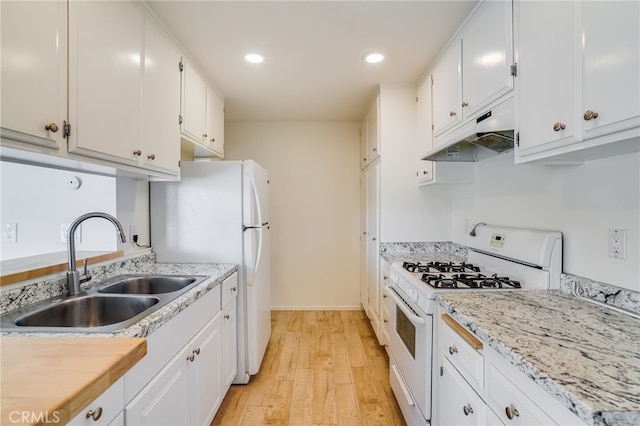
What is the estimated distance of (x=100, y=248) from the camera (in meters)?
1.78

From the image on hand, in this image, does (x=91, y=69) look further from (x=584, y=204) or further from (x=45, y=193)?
(x=584, y=204)

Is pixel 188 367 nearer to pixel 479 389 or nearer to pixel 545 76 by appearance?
pixel 479 389

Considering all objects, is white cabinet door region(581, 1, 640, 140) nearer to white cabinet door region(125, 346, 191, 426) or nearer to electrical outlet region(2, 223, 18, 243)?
white cabinet door region(125, 346, 191, 426)

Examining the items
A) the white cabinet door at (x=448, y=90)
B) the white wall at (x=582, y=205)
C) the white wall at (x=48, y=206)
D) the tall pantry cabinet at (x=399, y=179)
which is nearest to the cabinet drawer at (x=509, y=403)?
the white wall at (x=582, y=205)

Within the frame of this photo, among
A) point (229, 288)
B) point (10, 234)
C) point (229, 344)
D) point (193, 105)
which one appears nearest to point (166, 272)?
point (229, 288)

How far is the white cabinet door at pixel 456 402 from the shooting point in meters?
1.01

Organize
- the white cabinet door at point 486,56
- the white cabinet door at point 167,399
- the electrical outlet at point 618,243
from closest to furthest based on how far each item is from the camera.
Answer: the white cabinet door at point 167,399 → the electrical outlet at point 618,243 → the white cabinet door at point 486,56

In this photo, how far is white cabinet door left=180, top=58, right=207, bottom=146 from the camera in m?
1.97

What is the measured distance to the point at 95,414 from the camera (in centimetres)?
79

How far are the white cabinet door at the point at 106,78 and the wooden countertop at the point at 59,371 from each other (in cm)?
71

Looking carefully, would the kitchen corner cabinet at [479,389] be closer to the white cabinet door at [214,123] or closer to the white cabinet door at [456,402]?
the white cabinet door at [456,402]

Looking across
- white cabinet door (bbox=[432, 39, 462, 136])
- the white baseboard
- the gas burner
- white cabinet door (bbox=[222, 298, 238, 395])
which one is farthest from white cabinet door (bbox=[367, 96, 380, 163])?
the white baseboard

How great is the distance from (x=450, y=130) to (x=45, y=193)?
250 centimetres

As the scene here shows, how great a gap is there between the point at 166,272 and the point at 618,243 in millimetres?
2264
